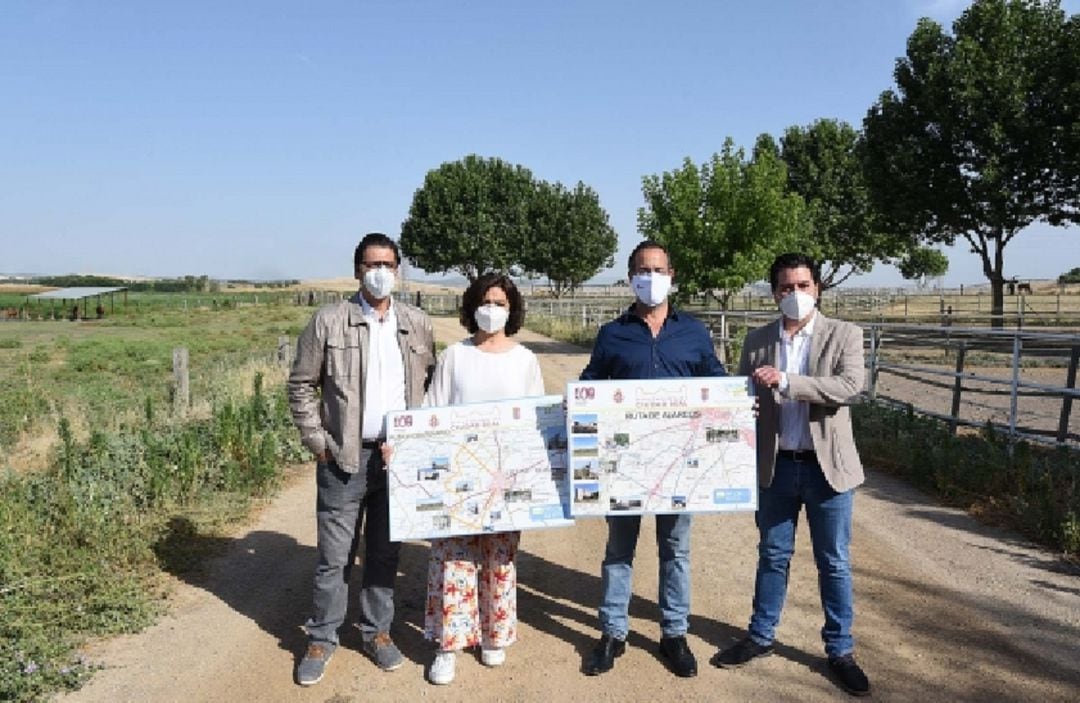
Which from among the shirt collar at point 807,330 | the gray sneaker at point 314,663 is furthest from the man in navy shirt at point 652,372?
Result: the gray sneaker at point 314,663

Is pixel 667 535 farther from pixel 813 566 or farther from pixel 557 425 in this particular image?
pixel 813 566

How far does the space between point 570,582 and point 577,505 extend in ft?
5.22

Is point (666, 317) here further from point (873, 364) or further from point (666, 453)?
point (873, 364)

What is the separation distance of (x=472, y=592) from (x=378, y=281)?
1.63m

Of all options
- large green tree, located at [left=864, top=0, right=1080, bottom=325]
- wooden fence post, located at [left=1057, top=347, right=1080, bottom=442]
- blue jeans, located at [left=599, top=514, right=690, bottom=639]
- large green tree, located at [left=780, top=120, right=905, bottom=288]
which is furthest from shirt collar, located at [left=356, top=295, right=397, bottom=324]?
large green tree, located at [left=780, top=120, right=905, bottom=288]

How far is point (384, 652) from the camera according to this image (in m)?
3.68

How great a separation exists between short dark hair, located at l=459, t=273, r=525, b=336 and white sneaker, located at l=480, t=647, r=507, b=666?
162cm

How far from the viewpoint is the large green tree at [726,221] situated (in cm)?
1841

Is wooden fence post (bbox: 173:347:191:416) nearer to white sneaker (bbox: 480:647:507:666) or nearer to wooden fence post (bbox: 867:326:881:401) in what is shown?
white sneaker (bbox: 480:647:507:666)

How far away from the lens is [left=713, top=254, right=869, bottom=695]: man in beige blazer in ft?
11.1

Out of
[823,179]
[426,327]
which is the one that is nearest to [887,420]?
[426,327]

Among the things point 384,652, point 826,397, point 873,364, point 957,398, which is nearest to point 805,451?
point 826,397

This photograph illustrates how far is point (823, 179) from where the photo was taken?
36562 mm

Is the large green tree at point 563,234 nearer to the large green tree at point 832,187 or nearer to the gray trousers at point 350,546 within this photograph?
the large green tree at point 832,187
